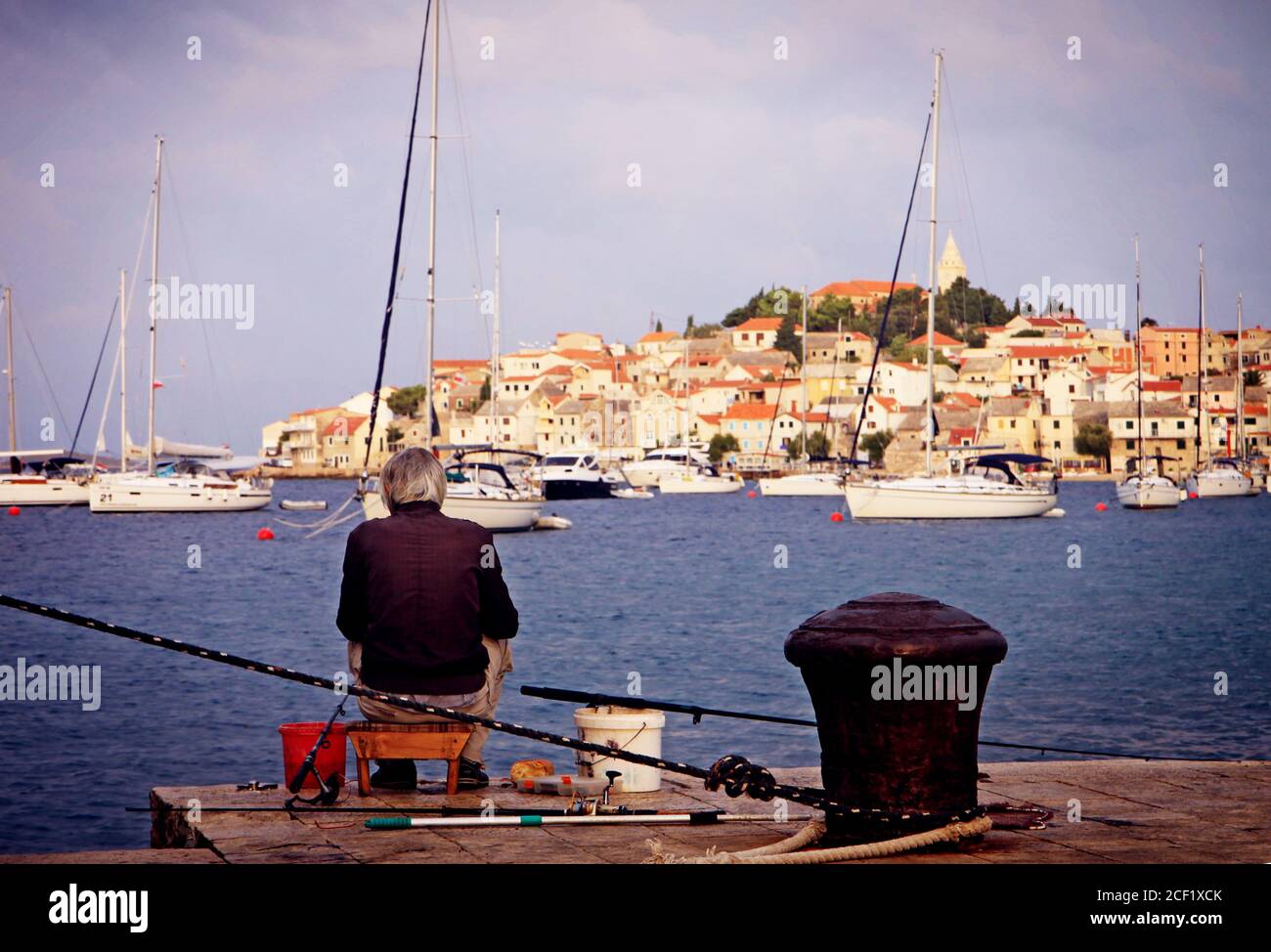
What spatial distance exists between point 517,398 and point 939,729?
176 metres

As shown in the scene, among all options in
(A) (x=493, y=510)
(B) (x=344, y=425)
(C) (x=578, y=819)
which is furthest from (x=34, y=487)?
(B) (x=344, y=425)

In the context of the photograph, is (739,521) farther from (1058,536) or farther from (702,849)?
(702,849)

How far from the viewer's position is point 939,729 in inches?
257

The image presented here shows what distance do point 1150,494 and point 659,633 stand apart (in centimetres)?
6335

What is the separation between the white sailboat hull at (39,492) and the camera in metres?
91.8

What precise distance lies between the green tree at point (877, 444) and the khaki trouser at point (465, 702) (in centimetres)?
14638

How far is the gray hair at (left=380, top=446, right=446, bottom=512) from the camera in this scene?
7.84 metres

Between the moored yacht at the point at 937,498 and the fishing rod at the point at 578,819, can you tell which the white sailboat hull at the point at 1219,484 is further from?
the fishing rod at the point at 578,819

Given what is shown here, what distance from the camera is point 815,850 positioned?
20.8 feet

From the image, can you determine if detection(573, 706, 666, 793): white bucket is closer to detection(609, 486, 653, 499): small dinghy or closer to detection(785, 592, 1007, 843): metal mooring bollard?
detection(785, 592, 1007, 843): metal mooring bollard

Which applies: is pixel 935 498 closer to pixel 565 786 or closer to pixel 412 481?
pixel 565 786

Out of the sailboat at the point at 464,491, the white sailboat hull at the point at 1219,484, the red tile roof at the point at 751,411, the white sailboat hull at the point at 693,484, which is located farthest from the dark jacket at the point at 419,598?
the red tile roof at the point at 751,411

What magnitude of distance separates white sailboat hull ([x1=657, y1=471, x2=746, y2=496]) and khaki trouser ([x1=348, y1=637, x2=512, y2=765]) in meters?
111

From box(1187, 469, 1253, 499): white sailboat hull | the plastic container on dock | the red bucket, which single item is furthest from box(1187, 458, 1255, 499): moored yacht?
the red bucket
